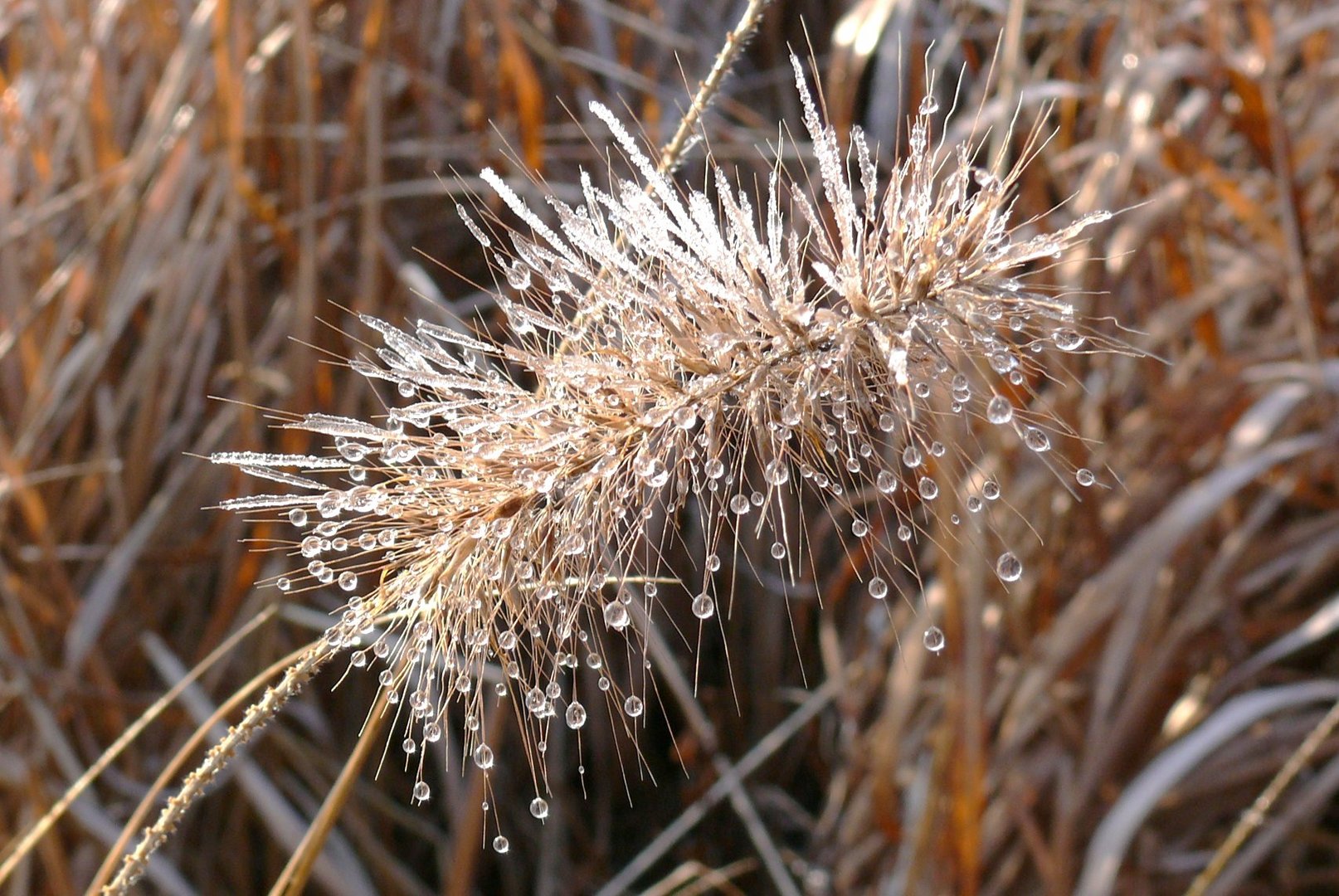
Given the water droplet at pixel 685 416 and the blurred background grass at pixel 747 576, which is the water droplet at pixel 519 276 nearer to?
the water droplet at pixel 685 416

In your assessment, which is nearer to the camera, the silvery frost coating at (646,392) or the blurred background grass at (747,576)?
the silvery frost coating at (646,392)

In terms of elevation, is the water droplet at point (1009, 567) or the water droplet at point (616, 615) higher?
the water droplet at point (616, 615)

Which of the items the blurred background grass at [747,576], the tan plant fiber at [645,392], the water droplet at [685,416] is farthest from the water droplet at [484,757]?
the blurred background grass at [747,576]

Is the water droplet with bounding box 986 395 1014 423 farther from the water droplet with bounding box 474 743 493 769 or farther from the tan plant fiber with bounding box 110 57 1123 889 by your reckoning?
the water droplet with bounding box 474 743 493 769

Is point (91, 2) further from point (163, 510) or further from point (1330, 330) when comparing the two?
point (1330, 330)

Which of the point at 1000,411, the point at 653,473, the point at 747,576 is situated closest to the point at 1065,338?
the point at 1000,411

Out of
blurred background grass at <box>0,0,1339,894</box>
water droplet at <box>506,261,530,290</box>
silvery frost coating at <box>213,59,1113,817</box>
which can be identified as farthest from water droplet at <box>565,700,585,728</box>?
blurred background grass at <box>0,0,1339,894</box>
